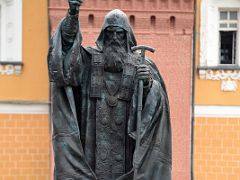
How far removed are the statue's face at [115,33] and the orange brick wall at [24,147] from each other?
12.9 m

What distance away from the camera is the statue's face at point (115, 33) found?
17.4 feet

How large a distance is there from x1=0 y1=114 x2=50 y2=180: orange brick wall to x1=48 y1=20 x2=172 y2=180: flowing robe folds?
12887 mm

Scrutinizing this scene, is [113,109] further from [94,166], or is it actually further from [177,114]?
[177,114]

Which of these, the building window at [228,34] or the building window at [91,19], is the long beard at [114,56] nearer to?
the building window at [91,19]

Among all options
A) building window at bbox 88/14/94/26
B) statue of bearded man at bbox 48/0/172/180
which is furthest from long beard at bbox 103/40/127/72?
building window at bbox 88/14/94/26

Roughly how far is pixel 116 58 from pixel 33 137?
1306cm

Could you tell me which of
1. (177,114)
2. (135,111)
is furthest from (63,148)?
(177,114)

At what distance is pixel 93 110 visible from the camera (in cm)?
532

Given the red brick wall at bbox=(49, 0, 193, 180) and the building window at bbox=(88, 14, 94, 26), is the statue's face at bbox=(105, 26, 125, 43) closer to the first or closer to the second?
the red brick wall at bbox=(49, 0, 193, 180)


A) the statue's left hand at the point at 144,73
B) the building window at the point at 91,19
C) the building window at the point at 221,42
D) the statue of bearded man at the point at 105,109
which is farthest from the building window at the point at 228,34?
the statue's left hand at the point at 144,73

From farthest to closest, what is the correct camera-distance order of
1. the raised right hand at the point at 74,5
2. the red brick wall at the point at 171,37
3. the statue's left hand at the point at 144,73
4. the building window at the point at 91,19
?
1. the building window at the point at 91,19
2. the red brick wall at the point at 171,37
3. the statue's left hand at the point at 144,73
4. the raised right hand at the point at 74,5

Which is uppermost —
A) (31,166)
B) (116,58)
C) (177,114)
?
(116,58)

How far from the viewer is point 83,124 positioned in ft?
17.4

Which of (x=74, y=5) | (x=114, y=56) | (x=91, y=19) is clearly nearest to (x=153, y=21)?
(x=91, y=19)
